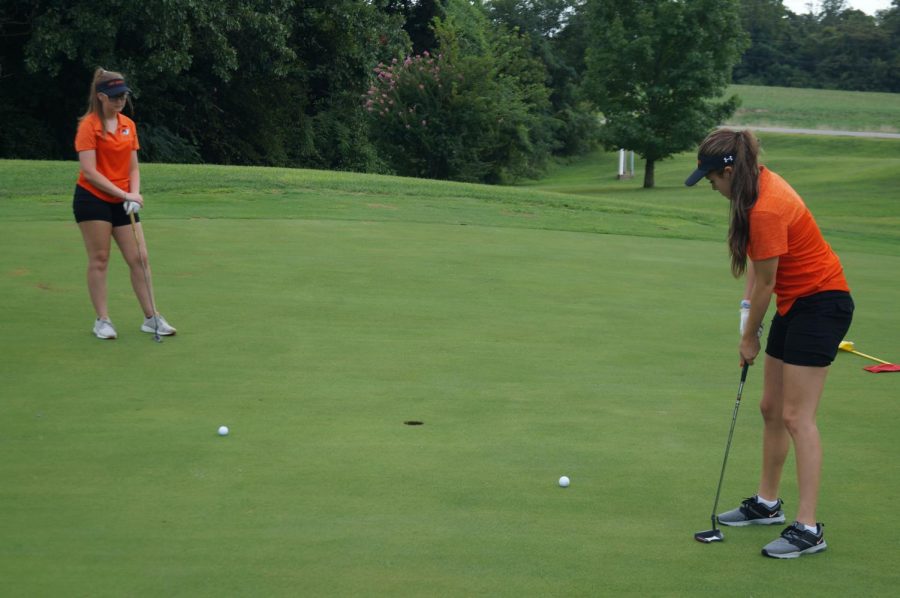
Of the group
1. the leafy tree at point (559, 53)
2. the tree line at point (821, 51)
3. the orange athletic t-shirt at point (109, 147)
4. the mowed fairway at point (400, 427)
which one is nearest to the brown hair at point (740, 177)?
the mowed fairway at point (400, 427)

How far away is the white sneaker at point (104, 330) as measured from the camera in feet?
28.1

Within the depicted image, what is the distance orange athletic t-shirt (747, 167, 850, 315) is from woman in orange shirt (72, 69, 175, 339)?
17.1 feet

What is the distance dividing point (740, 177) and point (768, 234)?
0.93 ft

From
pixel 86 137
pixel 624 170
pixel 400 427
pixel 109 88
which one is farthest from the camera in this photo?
pixel 624 170

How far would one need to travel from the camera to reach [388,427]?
6.34 meters

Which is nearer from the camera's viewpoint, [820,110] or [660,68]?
[660,68]

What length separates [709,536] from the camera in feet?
16.0

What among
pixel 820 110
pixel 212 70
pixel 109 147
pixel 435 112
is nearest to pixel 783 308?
pixel 109 147

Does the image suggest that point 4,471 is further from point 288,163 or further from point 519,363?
point 288,163

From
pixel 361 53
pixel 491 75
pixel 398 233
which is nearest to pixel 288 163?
pixel 361 53

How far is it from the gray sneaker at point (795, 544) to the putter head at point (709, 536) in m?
0.20

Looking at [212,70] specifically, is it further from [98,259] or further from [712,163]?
[712,163]

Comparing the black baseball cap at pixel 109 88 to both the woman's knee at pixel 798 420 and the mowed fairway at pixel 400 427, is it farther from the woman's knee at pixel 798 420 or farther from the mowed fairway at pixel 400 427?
the woman's knee at pixel 798 420

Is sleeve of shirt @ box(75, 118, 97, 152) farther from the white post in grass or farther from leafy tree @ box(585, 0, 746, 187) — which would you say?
the white post in grass
